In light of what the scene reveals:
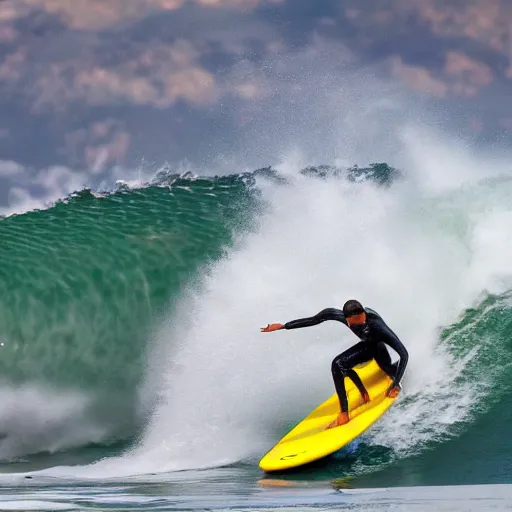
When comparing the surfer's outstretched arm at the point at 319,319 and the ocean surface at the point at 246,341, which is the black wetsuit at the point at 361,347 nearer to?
the surfer's outstretched arm at the point at 319,319

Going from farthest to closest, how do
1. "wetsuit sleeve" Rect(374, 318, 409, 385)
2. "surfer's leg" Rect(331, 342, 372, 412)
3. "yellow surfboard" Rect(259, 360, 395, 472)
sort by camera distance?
"surfer's leg" Rect(331, 342, 372, 412), "wetsuit sleeve" Rect(374, 318, 409, 385), "yellow surfboard" Rect(259, 360, 395, 472)

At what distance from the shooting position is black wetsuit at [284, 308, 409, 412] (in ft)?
23.3

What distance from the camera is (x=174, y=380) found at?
897 centimetres

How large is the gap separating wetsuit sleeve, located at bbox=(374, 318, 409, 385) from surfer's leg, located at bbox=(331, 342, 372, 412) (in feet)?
0.71

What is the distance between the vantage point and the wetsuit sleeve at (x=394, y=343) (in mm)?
7020

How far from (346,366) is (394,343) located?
517mm

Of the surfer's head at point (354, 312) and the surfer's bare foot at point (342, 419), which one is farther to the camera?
the surfer's bare foot at point (342, 419)

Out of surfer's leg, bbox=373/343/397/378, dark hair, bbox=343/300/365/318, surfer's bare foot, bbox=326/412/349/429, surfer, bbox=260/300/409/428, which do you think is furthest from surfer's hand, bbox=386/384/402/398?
dark hair, bbox=343/300/365/318

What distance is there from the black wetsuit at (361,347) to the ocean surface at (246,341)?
572 mm

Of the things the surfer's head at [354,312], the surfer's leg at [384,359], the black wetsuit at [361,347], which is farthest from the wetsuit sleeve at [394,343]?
the surfer's head at [354,312]

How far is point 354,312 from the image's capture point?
678cm

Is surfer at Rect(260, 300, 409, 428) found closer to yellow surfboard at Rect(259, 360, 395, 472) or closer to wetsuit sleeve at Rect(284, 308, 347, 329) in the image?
wetsuit sleeve at Rect(284, 308, 347, 329)

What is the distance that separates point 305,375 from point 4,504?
4.20 m

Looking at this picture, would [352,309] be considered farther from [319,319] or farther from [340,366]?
[340,366]
